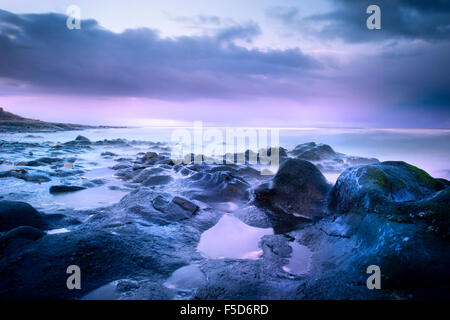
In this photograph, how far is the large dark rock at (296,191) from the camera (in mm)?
A: 3631

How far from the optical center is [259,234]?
9.84 feet

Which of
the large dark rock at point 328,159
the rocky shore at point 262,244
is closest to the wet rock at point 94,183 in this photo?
the rocky shore at point 262,244

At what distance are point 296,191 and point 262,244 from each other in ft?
4.78

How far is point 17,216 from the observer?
8.93 feet

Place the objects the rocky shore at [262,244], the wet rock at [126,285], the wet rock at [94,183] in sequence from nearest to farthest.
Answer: the rocky shore at [262,244] → the wet rock at [126,285] → the wet rock at [94,183]

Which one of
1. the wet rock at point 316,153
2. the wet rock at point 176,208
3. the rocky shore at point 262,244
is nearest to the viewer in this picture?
the rocky shore at point 262,244

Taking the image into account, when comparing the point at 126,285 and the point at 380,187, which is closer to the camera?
the point at 126,285

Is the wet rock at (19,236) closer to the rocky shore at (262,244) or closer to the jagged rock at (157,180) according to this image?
the rocky shore at (262,244)

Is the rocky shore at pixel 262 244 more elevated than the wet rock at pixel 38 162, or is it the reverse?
the wet rock at pixel 38 162

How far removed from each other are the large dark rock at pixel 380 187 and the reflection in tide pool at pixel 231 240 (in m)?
1.08

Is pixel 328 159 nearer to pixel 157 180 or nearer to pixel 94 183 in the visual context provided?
pixel 157 180

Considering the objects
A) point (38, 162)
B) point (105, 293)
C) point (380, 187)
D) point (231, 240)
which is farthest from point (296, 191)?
point (38, 162)

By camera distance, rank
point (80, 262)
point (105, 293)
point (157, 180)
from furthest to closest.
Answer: point (157, 180) < point (80, 262) < point (105, 293)
